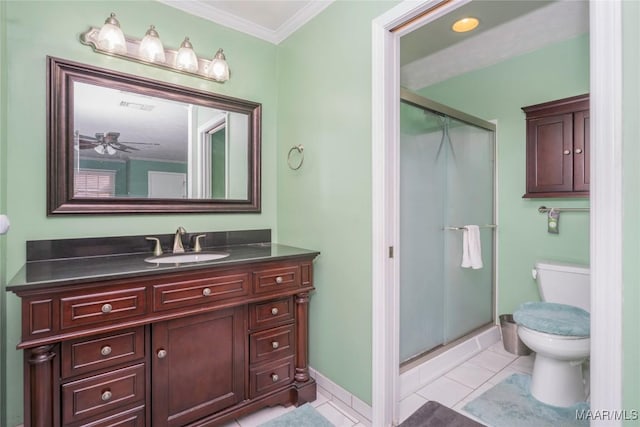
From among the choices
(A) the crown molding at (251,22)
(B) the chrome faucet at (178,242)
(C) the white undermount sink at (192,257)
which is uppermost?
(A) the crown molding at (251,22)

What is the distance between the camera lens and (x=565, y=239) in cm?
240

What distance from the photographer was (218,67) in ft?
6.78

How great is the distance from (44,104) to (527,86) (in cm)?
324

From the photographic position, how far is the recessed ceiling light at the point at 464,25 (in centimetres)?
216

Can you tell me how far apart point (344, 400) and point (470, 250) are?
4.73 ft

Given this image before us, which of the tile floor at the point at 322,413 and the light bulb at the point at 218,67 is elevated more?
the light bulb at the point at 218,67

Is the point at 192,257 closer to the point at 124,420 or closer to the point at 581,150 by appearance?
the point at 124,420

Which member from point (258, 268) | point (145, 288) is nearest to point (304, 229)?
point (258, 268)

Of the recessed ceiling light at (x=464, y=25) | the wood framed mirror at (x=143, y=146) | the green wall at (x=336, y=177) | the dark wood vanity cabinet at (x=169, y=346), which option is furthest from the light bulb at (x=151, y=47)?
the recessed ceiling light at (x=464, y=25)

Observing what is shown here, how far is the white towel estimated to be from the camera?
8.07 ft

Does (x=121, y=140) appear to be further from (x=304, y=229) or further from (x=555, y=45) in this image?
(x=555, y=45)

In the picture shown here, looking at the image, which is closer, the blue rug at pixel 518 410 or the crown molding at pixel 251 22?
the blue rug at pixel 518 410

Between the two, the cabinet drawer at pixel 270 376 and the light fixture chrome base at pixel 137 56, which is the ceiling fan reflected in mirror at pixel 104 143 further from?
the cabinet drawer at pixel 270 376

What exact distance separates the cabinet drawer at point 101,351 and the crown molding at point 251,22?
189 cm
